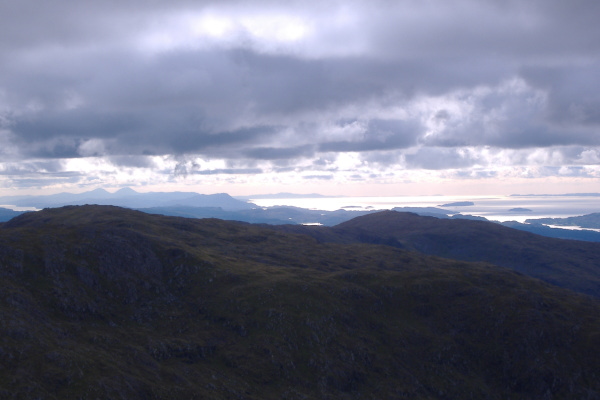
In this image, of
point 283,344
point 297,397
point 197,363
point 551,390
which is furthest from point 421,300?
point 197,363

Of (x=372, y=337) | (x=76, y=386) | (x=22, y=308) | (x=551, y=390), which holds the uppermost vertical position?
(x=22, y=308)

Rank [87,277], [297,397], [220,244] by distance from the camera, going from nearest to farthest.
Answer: [297,397]
[87,277]
[220,244]

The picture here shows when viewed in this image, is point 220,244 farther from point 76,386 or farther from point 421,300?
point 76,386

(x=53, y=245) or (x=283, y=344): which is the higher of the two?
(x=53, y=245)

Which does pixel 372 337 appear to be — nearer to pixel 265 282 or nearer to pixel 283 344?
pixel 283 344

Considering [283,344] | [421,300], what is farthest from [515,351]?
[283,344]

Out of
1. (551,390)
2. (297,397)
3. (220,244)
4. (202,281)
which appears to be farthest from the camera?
(220,244)

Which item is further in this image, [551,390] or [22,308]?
[551,390]
